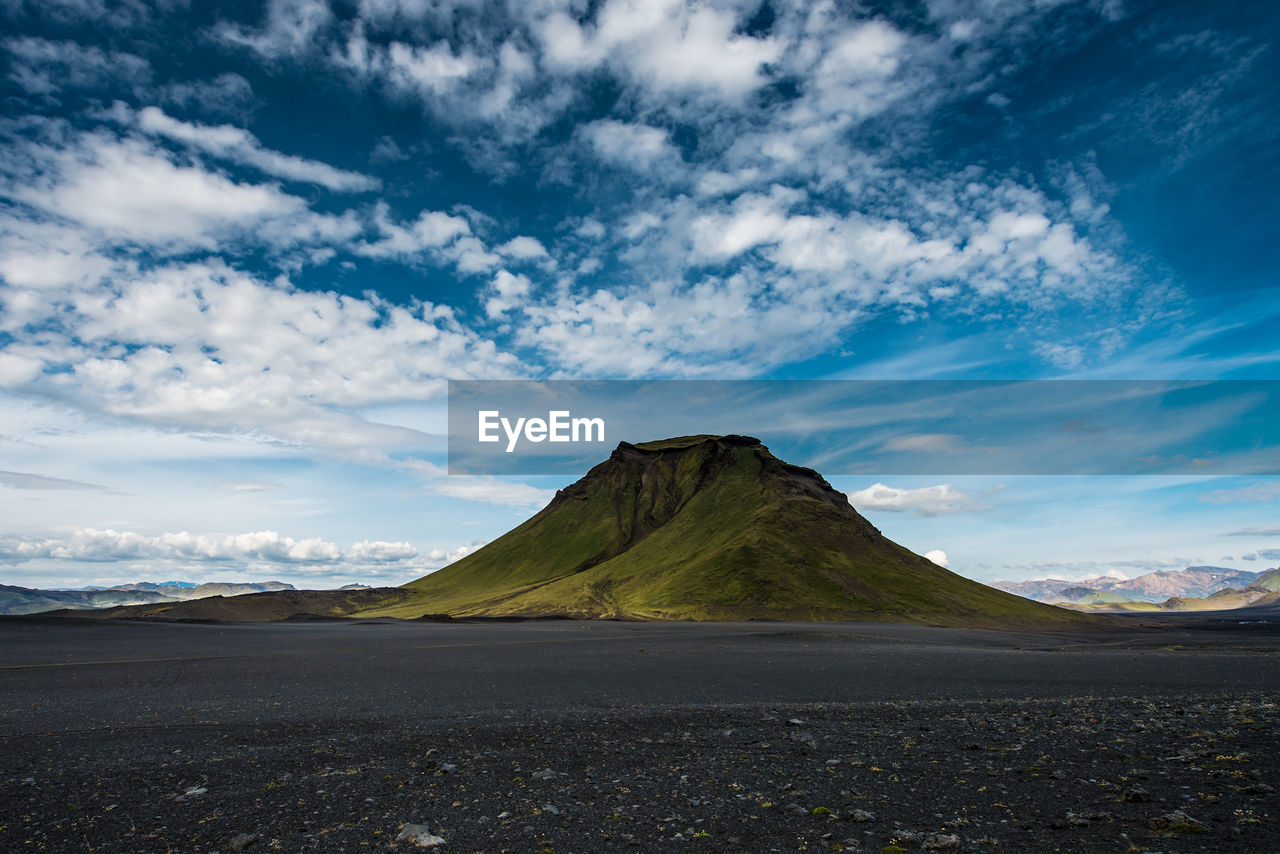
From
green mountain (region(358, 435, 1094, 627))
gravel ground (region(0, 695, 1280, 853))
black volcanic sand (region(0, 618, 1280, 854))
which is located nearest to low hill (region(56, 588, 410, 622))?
green mountain (region(358, 435, 1094, 627))

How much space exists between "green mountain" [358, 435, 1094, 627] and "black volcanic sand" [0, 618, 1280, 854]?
62.8 meters

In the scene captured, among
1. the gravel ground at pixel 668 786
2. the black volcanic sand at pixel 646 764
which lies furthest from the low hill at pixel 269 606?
the gravel ground at pixel 668 786

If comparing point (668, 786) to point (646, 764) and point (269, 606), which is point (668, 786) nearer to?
point (646, 764)

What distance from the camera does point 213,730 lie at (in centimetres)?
1127

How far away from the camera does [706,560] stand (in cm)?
9831

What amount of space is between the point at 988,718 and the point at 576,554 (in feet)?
446

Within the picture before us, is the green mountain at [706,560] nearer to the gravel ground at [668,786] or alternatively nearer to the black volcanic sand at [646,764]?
the black volcanic sand at [646,764]

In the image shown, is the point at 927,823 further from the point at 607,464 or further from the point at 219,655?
the point at 607,464

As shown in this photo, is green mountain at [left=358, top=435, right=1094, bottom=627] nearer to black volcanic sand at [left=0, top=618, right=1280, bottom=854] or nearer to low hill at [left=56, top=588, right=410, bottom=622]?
low hill at [left=56, top=588, right=410, bottom=622]

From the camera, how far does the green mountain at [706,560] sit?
83375mm

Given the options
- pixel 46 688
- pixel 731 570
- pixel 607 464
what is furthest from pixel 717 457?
pixel 46 688

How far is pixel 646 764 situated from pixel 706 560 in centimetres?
9175

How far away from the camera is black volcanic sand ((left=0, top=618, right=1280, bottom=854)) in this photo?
5.93 m

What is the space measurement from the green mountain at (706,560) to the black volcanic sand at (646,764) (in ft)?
206
